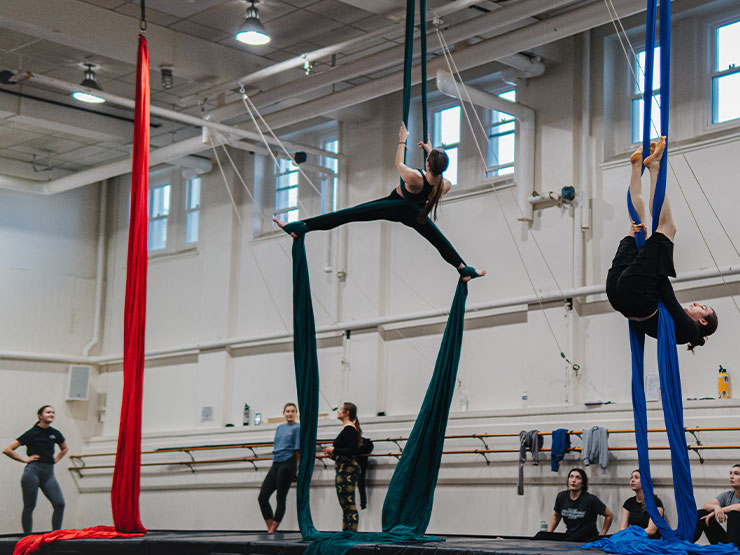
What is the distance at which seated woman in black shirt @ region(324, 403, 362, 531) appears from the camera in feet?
26.8

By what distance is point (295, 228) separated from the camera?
228 inches

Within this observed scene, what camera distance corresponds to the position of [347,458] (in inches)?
339

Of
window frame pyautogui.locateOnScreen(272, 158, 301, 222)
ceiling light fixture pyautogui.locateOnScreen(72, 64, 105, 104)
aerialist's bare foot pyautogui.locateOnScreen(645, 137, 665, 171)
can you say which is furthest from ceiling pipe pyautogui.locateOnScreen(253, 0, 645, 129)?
aerialist's bare foot pyautogui.locateOnScreen(645, 137, 665, 171)

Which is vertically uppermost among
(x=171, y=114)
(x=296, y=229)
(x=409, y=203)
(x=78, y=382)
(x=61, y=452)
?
(x=171, y=114)

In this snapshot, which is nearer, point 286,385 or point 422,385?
point 422,385

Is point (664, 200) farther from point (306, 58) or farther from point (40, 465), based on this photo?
point (40, 465)

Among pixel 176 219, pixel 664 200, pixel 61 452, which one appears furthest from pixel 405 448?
pixel 176 219

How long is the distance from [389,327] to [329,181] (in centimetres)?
222

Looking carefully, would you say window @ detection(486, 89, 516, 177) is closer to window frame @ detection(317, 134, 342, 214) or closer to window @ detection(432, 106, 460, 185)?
window @ detection(432, 106, 460, 185)

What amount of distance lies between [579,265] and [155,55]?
4.93m

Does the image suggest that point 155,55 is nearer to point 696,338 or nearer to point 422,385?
point 422,385

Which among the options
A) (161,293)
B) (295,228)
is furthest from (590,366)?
(161,293)

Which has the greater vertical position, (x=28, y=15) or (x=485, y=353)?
(x=28, y=15)

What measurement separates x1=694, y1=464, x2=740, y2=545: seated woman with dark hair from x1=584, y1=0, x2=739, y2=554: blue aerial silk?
Answer: 232 cm
